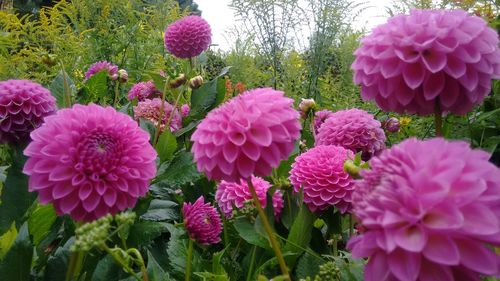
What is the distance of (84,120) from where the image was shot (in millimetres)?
732


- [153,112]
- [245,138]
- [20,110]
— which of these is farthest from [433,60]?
[153,112]

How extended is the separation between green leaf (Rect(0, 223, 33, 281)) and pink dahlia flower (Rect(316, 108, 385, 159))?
73cm

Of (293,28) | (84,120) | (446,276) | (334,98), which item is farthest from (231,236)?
(293,28)

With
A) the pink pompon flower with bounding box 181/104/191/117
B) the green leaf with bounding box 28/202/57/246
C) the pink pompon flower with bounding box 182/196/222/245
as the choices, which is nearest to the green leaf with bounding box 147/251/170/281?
the pink pompon flower with bounding box 182/196/222/245

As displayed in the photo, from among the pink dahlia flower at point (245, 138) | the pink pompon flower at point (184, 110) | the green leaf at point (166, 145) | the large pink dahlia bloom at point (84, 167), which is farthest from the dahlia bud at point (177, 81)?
the pink dahlia flower at point (245, 138)

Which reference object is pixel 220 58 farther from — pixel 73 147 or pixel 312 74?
pixel 73 147

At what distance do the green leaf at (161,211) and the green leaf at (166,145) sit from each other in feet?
0.42

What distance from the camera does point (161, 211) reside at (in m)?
1.17

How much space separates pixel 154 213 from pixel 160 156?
18cm

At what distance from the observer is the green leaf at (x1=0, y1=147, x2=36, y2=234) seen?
0.98 m

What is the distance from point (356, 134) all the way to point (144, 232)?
56 cm

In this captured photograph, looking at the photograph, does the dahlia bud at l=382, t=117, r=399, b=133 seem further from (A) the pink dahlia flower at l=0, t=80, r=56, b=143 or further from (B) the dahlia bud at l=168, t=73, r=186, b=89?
(A) the pink dahlia flower at l=0, t=80, r=56, b=143

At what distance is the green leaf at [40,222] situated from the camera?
995mm

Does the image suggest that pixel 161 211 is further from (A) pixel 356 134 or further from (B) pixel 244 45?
(B) pixel 244 45
